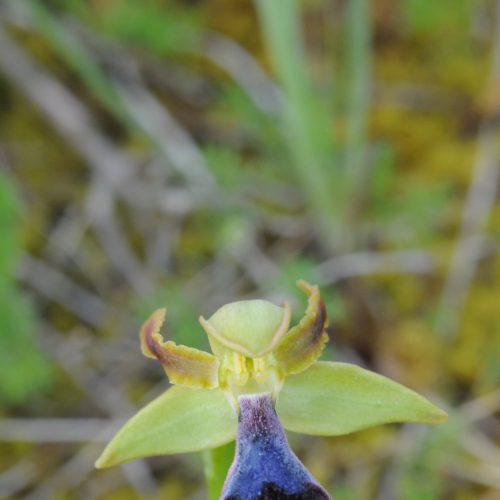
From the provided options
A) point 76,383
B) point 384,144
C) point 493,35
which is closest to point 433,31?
point 493,35

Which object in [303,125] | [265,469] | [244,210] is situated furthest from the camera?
[244,210]

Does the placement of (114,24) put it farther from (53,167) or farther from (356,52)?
(356,52)

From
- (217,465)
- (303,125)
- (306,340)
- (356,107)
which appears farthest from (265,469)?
(356,107)

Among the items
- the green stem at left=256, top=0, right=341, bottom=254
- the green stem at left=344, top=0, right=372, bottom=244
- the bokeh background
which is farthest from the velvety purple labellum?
the green stem at left=344, top=0, right=372, bottom=244

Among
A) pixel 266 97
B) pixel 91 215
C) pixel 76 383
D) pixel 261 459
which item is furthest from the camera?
pixel 266 97

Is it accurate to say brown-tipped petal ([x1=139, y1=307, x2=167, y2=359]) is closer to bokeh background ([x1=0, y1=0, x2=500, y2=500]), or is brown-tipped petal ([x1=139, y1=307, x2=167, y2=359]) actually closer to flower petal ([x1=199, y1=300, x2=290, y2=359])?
flower petal ([x1=199, y1=300, x2=290, y2=359])

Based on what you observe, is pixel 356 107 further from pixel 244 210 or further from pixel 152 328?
pixel 152 328

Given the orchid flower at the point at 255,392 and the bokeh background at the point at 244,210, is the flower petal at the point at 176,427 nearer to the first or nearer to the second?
the orchid flower at the point at 255,392

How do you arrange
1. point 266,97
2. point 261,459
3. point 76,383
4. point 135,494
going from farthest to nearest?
point 266,97, point 76,383, point 135,494, point 261,459
